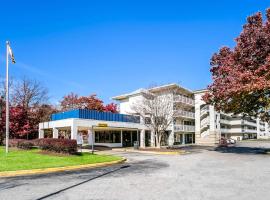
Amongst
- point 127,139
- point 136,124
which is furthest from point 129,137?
point 136,124

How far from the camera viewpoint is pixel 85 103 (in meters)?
58.3

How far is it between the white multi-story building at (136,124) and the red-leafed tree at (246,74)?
3.84m

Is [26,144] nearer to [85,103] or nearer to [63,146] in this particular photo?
[63,146]

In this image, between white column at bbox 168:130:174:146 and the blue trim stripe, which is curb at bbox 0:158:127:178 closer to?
the blue trim stripe

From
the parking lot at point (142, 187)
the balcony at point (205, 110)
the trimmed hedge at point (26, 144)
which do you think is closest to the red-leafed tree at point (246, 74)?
the parking lot at point (142, 187)

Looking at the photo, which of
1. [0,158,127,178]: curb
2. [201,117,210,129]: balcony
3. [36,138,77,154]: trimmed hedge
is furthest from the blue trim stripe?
[201,117,210,129]: balcony

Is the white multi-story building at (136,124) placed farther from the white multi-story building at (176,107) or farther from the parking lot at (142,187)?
the parking lot at (142,187)

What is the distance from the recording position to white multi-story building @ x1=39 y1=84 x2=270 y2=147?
105ft

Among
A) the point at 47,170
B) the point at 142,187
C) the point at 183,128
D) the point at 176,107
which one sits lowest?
the point at 47,170

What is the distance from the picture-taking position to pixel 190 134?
60.3 m

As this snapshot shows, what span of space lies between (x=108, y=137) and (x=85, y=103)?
1566 centimetres

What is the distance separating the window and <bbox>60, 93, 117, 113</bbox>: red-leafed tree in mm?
10399

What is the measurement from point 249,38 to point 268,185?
1820 centimetres

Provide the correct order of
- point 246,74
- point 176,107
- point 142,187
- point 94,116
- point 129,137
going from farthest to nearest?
point 129,137 → point 176,107 → point 94,116 → point 246,74 → point 142,187
